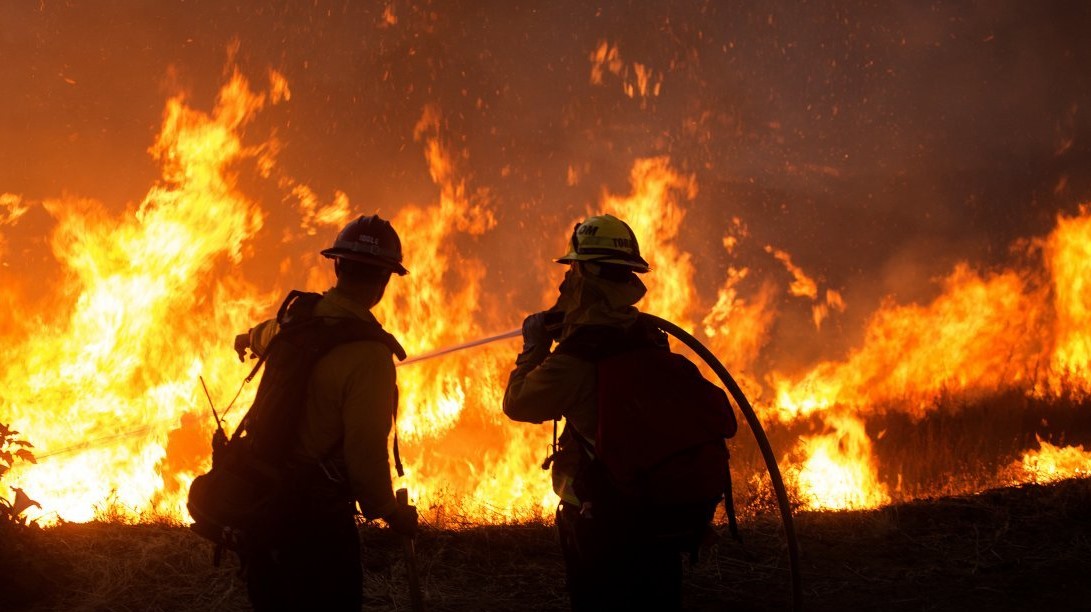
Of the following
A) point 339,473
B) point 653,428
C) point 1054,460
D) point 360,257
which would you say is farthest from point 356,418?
point 1054,460

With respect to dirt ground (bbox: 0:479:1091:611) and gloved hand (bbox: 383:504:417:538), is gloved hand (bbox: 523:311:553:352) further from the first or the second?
dirt ground (bbox: 0:479:1091:611)

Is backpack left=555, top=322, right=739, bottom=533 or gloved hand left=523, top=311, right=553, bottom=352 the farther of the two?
gloved hand left=523, top=311, right=553, bottom=352

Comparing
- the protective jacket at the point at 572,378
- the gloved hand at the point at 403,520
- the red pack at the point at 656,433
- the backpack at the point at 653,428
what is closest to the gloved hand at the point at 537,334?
the protective jacket at the point at 572,378

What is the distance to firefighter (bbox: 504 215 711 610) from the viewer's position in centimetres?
306

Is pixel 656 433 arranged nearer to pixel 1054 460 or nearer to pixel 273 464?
pixel 273 464

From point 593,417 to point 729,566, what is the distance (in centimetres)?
353

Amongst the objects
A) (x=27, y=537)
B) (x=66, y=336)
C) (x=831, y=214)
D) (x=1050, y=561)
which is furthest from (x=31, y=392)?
(x=831, y=214)

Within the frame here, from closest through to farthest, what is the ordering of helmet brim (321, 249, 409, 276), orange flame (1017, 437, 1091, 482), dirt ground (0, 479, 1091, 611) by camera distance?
1. helmet brim (321, 249, 409, 276)
2. dirt ground (0, 479, 1091, 611)
3. orange flame (1017, 437, 1091, 482)

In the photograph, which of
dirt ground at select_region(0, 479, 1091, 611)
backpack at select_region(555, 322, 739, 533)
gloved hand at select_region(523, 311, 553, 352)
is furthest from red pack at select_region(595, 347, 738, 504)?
dirt ground at select_region(0, 479, 1091, 611)

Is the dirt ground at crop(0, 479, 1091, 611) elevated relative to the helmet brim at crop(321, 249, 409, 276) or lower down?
lower down

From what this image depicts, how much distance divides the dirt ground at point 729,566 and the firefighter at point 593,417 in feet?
7.76

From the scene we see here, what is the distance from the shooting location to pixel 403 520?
3102mm

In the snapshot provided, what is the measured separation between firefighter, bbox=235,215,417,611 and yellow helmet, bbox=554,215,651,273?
3.05ft

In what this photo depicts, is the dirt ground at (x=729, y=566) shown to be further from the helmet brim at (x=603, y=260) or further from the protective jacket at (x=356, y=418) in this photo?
the helmet brim at (x=603, y=260)
